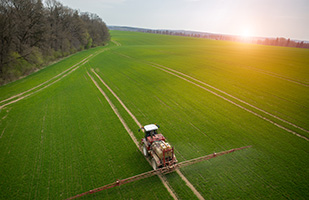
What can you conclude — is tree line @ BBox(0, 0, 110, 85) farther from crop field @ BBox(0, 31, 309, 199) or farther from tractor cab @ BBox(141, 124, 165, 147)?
tractor cab @ BBox(141, 124, 165, 147)

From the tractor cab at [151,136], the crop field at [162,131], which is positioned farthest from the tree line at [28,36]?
the tractor cab at [151,136]

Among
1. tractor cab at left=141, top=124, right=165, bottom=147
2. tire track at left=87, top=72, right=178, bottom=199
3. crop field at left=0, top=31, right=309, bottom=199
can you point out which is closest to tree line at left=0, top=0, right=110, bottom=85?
crop field at left=0, top=31, right=309, bottom=199

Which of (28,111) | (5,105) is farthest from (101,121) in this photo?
(5,105)

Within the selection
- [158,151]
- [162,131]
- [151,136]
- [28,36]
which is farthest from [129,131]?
[28,36]

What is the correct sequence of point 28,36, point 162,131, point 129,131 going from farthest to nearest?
point 28,36 → point 129,131 → point 162,131

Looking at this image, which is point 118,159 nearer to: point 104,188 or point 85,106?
point 104,188

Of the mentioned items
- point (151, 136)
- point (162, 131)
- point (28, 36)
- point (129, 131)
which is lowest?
point (129, 131)

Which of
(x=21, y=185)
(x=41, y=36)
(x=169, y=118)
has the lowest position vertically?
(x=21, y=185)

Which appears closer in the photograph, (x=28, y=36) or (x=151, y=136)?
(x=151, y=136)

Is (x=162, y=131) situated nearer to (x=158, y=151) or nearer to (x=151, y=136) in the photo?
(x=151, y=136)
